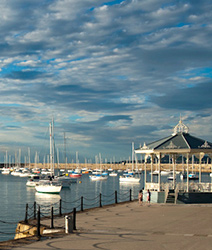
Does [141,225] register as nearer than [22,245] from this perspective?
No

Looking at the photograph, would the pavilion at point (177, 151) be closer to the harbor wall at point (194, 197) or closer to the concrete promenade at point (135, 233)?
the harbor wall at point (194, 197)

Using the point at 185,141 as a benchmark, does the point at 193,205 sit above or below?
below

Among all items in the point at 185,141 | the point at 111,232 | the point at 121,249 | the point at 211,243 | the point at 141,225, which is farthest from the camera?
the point at 185,141

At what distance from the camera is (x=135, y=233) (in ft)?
56.1

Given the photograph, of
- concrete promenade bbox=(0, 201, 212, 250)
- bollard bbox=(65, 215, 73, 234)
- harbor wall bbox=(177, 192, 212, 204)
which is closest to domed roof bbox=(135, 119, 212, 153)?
harbor wall bbox=(177, 192, 212, 204)

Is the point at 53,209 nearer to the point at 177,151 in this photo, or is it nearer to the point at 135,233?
the point at 177,151

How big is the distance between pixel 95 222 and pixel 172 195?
11.0 metres

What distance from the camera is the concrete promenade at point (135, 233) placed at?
14.5 metres

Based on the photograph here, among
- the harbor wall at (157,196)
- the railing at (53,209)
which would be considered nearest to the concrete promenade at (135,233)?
the railing at (53,209)

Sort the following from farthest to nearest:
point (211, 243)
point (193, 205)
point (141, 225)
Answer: point (193, 205) < point (141, 225) < point (211, 243)

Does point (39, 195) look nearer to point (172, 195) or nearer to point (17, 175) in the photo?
point (172, 195)

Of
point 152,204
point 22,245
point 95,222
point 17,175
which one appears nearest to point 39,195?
point 152,204

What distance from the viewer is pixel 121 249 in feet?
45.3

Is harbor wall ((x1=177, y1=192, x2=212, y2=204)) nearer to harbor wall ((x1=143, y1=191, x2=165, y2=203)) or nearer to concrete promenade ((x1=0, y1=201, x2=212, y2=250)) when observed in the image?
harbor wall ((x1=143, y1=191, x2=165, y2=203))
